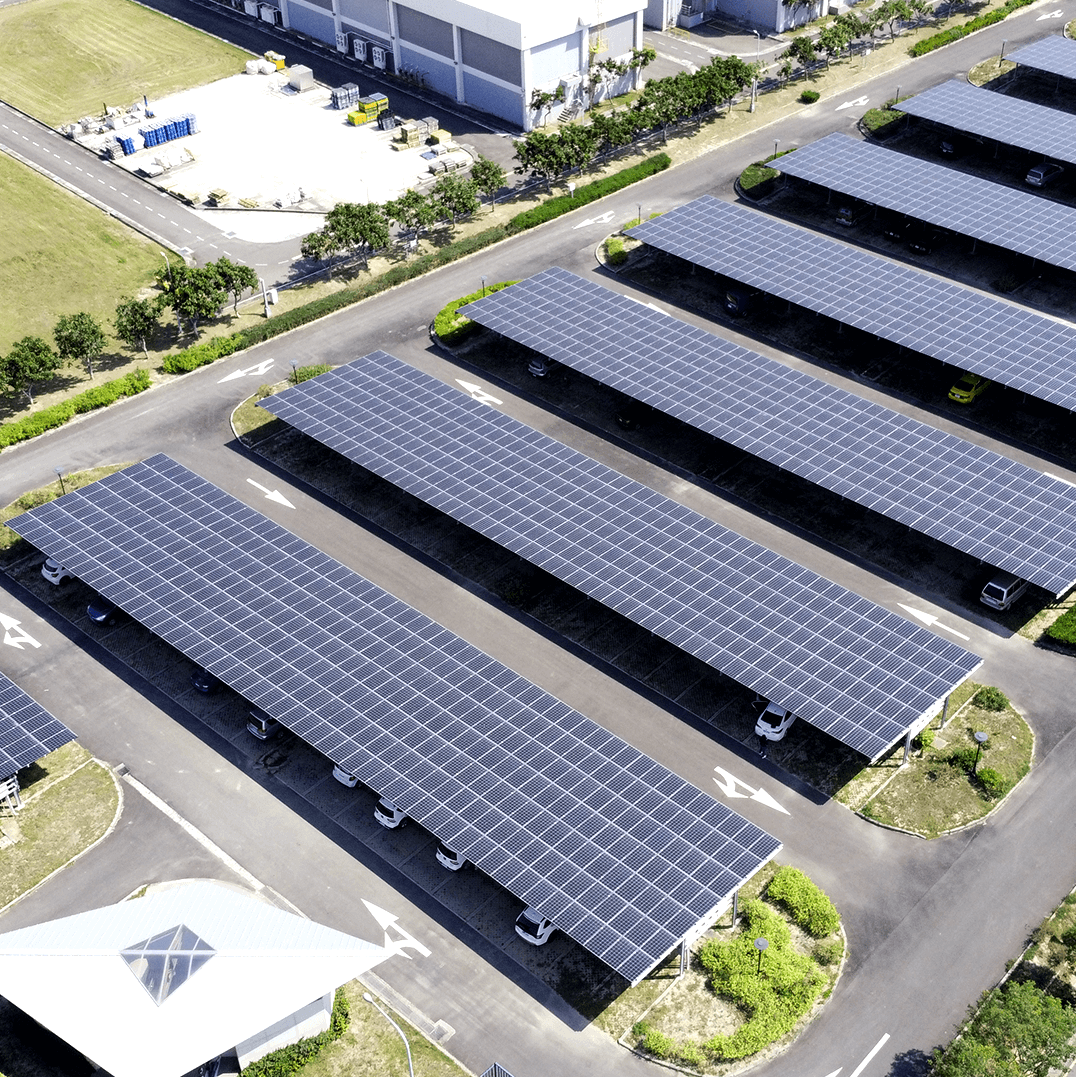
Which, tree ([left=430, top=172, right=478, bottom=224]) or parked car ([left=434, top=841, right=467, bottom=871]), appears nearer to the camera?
parked car ([left=434, top=841, right=467, bottom=871])

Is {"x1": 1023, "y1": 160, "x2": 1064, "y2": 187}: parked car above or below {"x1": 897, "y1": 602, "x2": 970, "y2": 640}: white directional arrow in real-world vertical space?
above

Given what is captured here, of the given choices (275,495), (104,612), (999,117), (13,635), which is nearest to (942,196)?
(999,117)

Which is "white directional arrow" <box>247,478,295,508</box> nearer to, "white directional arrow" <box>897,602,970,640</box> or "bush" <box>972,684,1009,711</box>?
"white directional arrow" <box>897,602,970,640</box>

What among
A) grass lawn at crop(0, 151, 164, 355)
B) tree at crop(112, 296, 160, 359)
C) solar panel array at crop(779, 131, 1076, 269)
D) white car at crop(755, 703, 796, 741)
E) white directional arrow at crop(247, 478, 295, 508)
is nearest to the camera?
white car at crop(755, 703, 796, 741)

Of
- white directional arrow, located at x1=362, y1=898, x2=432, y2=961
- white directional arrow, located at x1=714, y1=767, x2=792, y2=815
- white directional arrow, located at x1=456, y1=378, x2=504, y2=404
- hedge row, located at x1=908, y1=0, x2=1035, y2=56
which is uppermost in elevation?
hedge row, located at x1=908, y1=0, x2=1035, y2=56

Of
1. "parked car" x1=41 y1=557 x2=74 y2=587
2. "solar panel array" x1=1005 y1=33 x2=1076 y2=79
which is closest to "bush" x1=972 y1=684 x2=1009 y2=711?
"parked car" x1=41 y1=557 x2=74 y2=587

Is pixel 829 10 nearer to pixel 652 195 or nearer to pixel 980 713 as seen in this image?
pixel 652 195

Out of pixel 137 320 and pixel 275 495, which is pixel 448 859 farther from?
pixel 137 320

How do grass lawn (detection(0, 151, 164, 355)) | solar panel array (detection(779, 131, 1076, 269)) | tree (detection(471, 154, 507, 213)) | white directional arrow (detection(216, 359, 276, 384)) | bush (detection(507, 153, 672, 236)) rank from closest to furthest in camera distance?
white directional arrow (detection(216, 359, 276, 384)), solar panel array (detection(779, 131, 1076, 269)), grass lawn (detection(0, 151, 164, 355)), bush (detection(507, 153, 672, 236)), tree (detection(471, 154, 507, 213))

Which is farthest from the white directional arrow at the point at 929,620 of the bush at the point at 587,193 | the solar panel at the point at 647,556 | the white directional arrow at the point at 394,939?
the bush at the point at 587,193
